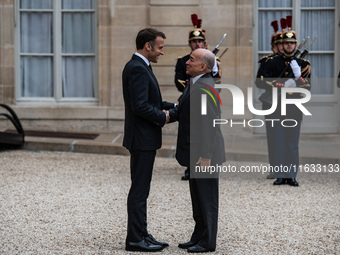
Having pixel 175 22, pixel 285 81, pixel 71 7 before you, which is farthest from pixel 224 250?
pixel 71 7

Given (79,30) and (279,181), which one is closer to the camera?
(279,181)

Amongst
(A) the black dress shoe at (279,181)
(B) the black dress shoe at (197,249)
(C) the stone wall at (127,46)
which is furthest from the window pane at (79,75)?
(B) the black dress shoe at (197,249)

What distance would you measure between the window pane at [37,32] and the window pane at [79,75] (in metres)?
0.45

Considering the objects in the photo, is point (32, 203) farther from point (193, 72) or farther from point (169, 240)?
point (193, 72)

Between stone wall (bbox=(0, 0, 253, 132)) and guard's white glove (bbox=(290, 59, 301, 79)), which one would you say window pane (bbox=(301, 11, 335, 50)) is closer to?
stone wall (bbox=(0, 0, 253, 132))

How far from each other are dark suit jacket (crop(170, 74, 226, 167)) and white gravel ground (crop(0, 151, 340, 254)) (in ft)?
2.37

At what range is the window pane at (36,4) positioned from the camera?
13.7m

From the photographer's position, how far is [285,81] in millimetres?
8953

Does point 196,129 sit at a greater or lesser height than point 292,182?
greater

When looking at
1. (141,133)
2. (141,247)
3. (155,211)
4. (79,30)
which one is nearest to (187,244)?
(141,247)

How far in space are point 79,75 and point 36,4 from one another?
1.50 metres

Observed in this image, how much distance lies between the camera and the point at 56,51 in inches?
541

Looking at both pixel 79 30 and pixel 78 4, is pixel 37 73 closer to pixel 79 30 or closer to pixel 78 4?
pixel 79 30

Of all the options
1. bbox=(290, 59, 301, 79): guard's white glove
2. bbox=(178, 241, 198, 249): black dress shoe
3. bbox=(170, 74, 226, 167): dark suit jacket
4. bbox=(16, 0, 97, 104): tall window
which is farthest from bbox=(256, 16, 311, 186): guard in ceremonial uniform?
bbox=(16, 0, 97, 104): tall window
